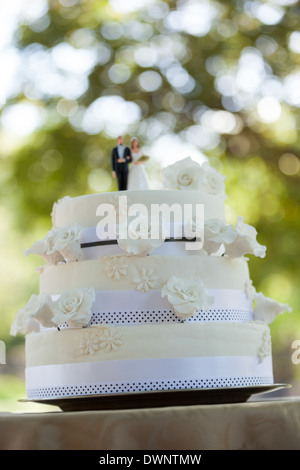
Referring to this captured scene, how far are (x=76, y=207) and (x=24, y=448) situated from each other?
129 centimetres

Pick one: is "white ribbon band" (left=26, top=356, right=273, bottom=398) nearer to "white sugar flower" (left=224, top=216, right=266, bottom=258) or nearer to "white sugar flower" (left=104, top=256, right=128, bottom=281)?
"white sugar flower" (left=104, top=256, right=128, bottom=281)

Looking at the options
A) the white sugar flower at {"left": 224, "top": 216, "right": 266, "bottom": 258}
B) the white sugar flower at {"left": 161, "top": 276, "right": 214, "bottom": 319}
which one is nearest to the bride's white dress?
the white sugar flower at {"left": 224, "top": 216, "right": 266, "bottom": 258}

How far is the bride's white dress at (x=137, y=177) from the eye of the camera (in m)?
3.64

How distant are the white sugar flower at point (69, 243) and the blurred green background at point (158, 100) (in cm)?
553

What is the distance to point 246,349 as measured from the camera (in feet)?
10.4

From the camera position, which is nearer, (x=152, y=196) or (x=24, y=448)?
(x=24, y=448)

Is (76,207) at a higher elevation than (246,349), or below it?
higher

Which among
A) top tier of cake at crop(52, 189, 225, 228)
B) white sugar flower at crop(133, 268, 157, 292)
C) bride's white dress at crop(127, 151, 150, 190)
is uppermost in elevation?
bride's white dress at crop(127, 151, 150, 190)

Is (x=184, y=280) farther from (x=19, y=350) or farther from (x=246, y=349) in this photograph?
(x=19, y=350)

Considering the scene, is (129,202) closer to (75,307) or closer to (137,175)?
(137,175)

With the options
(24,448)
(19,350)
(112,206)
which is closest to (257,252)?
(112,206)

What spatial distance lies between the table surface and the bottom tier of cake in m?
0.52

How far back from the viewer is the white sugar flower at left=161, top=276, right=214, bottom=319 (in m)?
2.96
